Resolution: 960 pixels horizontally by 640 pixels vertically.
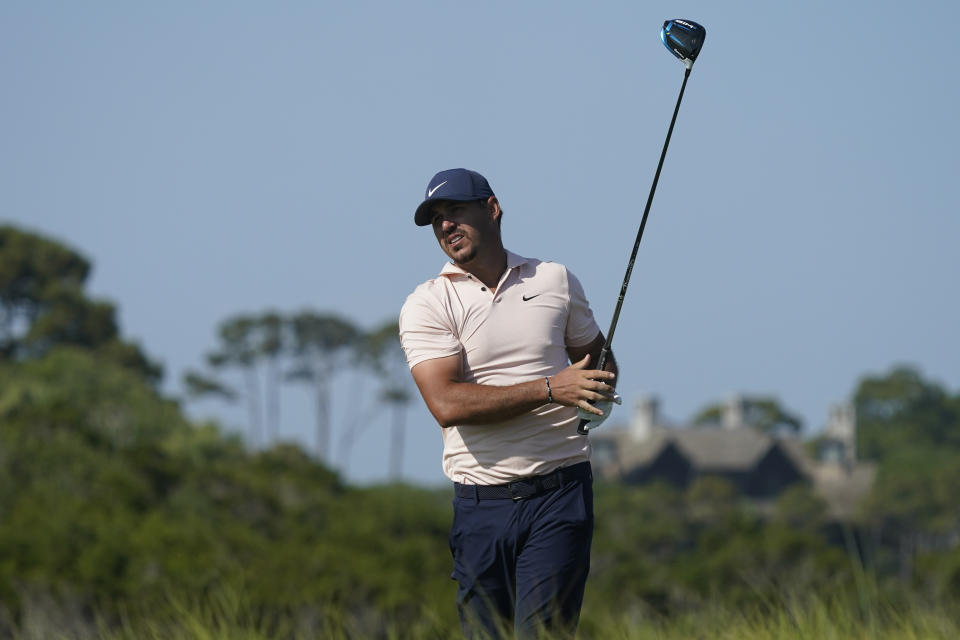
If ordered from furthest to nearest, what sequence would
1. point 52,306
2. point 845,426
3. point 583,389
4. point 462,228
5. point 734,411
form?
point 845,426
point 734,411
point 52,306
point 462,228
point 583,389

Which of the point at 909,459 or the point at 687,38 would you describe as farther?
the point at 909,459

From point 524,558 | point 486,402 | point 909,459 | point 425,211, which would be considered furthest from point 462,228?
point 909,459

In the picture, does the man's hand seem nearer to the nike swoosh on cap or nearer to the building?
the nike swoosh on cap

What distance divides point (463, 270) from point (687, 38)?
3.51ft

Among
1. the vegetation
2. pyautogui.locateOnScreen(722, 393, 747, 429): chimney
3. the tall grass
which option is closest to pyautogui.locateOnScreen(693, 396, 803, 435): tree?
pyautogui.locateOnScreen(722, 393, 747, 429): chimney

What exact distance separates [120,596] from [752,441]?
68500mm

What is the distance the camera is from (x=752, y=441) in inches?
3489

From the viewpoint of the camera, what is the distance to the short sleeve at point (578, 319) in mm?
5188

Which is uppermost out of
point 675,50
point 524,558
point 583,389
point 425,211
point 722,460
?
point 675,50

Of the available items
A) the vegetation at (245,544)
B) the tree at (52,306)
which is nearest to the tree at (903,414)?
the vegetation at (245,544)

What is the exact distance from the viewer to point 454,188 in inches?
199

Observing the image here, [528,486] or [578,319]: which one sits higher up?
[578,319]

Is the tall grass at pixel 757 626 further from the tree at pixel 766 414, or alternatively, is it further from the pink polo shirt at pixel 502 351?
the tree at pixel 766 414

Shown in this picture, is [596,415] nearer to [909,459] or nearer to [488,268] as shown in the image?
[488,268]
